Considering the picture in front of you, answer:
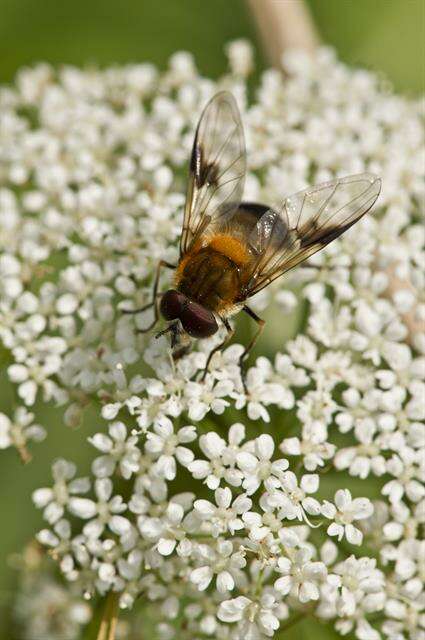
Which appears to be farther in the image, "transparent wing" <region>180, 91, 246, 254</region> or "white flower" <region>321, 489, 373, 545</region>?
"transparent wing" <region>180, 91, 246, 254</region>

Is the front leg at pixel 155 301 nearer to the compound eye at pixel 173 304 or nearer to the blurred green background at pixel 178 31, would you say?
the compound eye at pixel 173 304

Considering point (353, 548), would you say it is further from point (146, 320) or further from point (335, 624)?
point (146, 320)

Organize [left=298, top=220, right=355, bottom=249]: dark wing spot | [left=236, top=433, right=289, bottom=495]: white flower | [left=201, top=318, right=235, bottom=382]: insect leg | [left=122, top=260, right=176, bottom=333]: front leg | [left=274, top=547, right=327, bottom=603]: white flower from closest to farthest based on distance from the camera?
[left=274, top=547, right=327, bottom=603]: white flower, [left=236, top=433, right=289, bottom=495]: white flower, [left=298, top=220, right=355, bottom=249]: dark wing spot, [left=201, top=318, right=235, bottom=382]: insect leg, [left=122, top=260, right=176, bottom=333]: front leg

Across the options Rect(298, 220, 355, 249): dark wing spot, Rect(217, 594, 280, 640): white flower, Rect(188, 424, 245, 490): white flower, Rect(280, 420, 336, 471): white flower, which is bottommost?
Rect(217, 594, 280, 640): white flower

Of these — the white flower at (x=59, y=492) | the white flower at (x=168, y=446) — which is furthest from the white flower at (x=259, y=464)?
the white flower at (x=59, y=492)

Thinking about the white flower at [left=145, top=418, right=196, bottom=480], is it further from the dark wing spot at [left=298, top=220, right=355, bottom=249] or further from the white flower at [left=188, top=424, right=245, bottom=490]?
the dark wing spot at [left=298, top=220, right=355, bottom=249]

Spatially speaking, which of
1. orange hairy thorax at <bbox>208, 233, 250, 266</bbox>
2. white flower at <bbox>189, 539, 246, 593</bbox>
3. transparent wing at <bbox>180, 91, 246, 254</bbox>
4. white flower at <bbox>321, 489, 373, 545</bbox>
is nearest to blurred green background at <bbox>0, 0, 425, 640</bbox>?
transparent wing at <bbox>180, 91, 246, 254</bbox>

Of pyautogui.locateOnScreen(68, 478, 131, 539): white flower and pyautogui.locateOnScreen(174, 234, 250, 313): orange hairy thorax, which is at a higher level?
pyautogui.locateOnScreen(174, 234, 250, 313): orange hairy thorax


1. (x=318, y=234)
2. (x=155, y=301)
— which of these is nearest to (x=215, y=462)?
(x=155, y=301)
